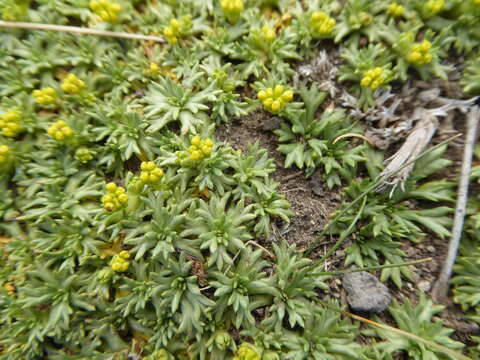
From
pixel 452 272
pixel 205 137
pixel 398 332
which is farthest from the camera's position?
pixel 205 137

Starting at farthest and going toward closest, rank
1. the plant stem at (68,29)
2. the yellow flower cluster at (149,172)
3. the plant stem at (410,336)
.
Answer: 1. the plant stem at (68,29)
2. the yellow flower cluster at (149,172)
3. the plant stem at (410,336)

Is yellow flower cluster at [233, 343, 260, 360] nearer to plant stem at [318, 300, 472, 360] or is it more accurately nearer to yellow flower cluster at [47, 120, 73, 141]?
plant stem at [318, 300, 472, 360]

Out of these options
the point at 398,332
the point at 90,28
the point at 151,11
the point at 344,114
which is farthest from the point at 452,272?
the point at 90,28

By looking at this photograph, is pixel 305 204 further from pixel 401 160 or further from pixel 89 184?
pixel 89 184

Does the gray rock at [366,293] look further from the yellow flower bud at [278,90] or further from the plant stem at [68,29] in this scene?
the plant stem at [68,29]

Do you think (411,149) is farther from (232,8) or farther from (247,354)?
(247,354)

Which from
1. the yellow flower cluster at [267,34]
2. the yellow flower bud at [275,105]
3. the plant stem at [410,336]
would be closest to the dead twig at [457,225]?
the plant stem at [410,336]

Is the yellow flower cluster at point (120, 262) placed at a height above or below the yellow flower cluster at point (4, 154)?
below
